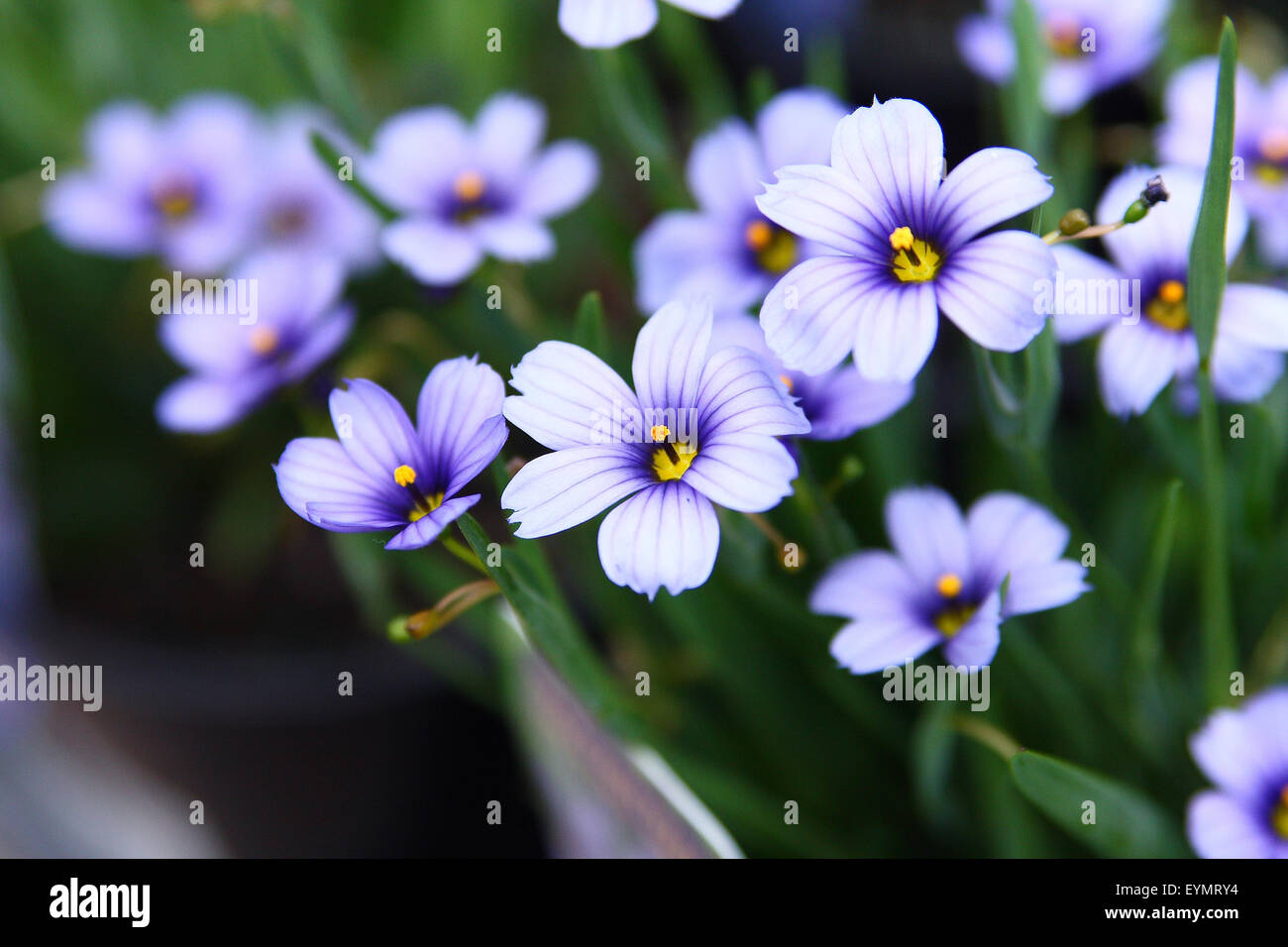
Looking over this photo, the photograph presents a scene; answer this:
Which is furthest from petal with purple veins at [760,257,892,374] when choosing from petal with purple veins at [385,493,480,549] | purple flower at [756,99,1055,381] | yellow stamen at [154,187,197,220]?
yellow stamen at [154,187,197,220]

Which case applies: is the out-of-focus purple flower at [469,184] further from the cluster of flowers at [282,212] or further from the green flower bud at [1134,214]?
the green flower bud at [1134,214]

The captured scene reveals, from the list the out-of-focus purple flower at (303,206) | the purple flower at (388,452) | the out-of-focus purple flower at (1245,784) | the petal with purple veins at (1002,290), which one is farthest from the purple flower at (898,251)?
the out-of-focus purple flower at (303,206)

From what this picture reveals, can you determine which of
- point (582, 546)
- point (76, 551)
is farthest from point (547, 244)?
point (76, 551)

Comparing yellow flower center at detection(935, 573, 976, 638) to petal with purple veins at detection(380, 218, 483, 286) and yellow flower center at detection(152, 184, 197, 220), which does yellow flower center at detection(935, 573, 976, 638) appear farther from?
yellow flower center at detection(152, 184, 197, 220)

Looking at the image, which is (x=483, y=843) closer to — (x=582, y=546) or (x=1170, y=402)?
(x=582, y=546)

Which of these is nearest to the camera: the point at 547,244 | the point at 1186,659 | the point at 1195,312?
the point at 1195,312

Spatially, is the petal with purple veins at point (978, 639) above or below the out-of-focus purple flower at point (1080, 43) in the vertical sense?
below
